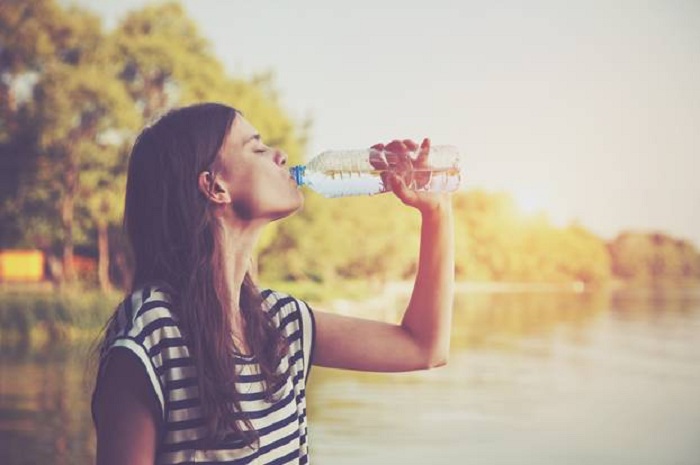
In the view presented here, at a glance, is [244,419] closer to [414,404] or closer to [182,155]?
[182,155]

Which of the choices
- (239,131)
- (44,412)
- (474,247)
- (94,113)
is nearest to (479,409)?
(44,412)

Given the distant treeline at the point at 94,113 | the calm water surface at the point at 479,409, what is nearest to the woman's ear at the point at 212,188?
the calm water surface at the point at 479,409

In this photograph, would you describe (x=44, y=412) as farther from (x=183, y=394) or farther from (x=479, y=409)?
(x=183, y=394)

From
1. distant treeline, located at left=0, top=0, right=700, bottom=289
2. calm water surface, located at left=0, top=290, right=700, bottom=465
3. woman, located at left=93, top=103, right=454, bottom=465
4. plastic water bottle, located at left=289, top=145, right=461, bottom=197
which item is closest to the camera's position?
woman, located at left=93, top=103, right=454, bottom=465

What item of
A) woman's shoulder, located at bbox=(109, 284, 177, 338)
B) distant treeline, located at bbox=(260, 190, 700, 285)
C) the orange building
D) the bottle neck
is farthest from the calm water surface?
the orange building

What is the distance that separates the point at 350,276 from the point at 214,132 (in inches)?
1017

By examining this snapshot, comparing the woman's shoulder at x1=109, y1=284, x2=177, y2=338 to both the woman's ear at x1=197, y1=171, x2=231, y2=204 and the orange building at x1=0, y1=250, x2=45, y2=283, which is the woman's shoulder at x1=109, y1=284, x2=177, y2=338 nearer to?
the woman's ear at x1=197, y1=171, x2=231, y2=204

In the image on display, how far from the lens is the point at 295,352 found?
119cm

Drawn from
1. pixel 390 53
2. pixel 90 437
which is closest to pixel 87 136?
pixel 90 437

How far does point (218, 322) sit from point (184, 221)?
126 mm

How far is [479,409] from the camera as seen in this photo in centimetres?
801

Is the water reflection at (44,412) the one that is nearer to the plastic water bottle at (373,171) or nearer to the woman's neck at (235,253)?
the plastic water bottle at (373,171)

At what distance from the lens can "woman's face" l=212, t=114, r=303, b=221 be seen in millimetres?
1135

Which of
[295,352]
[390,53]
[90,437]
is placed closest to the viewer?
[295,352]
